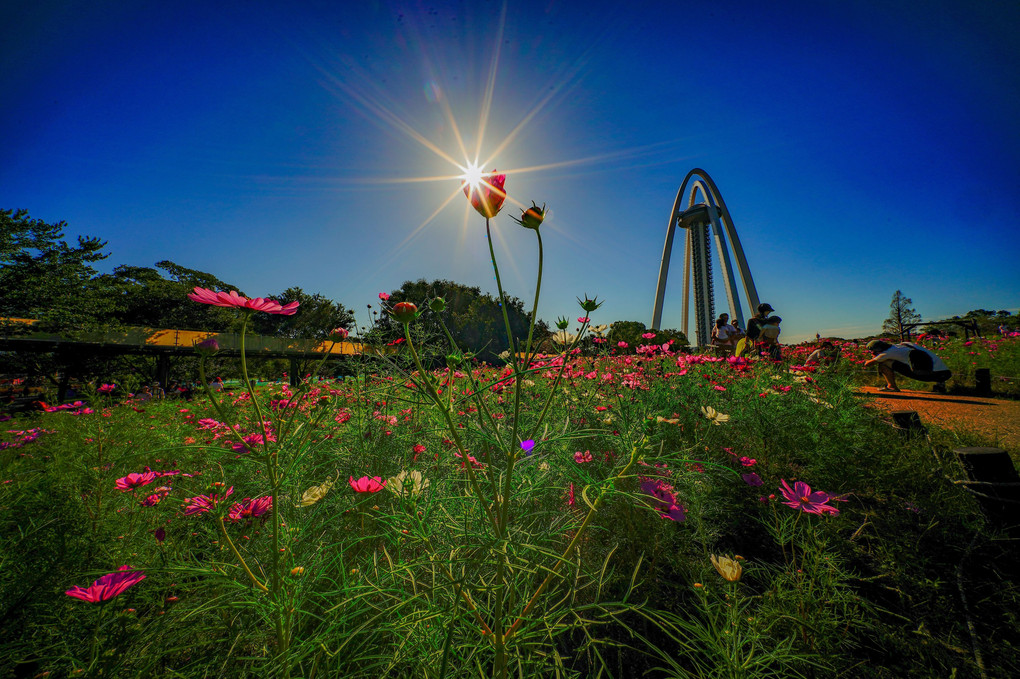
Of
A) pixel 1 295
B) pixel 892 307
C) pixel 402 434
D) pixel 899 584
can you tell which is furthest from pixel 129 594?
pixel 892 307

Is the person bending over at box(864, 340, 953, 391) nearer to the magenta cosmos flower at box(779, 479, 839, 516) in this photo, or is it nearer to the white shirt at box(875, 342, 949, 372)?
the white shirt at box(875, 342, 949, 372)

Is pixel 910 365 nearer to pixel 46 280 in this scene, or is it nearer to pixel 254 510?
pixel 254 510

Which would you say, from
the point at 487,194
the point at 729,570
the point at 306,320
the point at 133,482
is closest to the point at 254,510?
the point at 133,482

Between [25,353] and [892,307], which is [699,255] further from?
[25,353]

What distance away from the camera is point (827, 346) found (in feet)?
11.1

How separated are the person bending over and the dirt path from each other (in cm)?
21

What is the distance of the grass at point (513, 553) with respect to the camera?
692mm

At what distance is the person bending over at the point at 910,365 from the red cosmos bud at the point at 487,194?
5.89 m

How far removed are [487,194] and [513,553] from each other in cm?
68

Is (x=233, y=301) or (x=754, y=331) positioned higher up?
(x=754, y=331)

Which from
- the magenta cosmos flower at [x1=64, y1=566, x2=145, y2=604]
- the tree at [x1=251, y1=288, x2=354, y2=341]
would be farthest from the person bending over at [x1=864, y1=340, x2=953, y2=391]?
the tree at [x1=251, y1=288, x2=354, y2=341]

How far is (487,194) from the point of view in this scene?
2.12 ft

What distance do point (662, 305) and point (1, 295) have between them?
75.4ft

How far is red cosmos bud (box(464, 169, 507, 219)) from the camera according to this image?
0.64 meters
